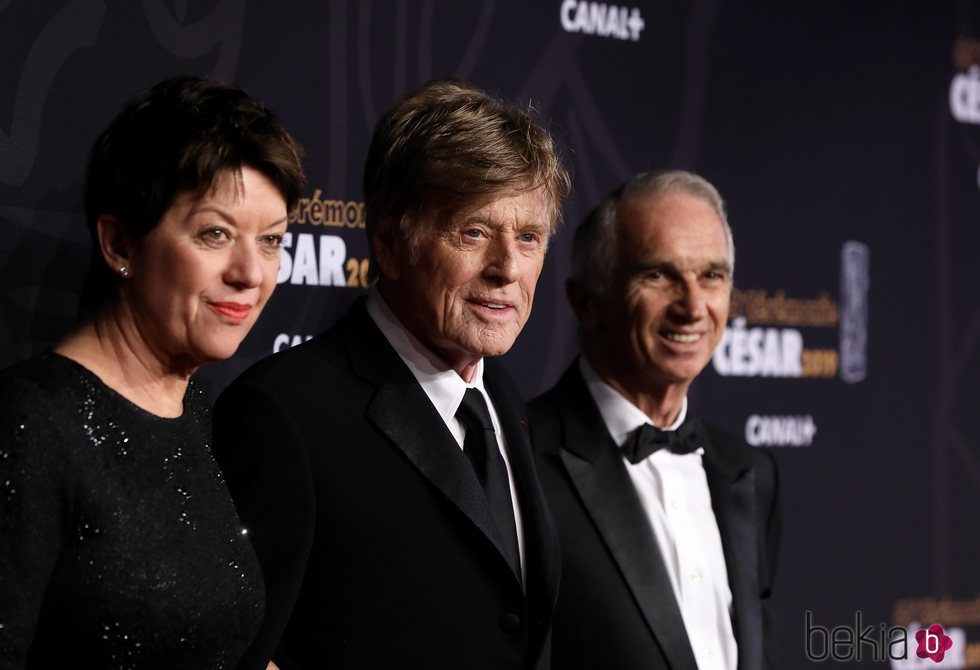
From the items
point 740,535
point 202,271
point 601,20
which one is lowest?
point 740,535

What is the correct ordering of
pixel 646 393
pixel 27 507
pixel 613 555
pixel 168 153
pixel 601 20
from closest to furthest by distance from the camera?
pixel 27 507
pixel 168 153
pixel 613 555
pixel 646 393
pixel 601 20

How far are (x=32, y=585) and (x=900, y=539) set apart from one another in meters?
2.96

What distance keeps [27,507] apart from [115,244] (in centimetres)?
40

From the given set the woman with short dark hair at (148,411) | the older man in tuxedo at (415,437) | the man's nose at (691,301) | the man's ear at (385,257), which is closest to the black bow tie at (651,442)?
the man's nose at (691,301)

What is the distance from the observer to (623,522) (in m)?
2.37

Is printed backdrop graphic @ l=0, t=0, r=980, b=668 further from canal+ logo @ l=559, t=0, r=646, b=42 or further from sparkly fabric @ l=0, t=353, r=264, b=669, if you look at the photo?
sparkly fabric @ l=0, t=353, r=264, b=669

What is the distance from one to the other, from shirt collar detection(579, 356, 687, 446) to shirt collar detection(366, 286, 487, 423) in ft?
1.72

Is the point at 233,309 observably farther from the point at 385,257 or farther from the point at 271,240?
the point at 385,257

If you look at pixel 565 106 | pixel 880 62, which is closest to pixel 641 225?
pixel 565 106

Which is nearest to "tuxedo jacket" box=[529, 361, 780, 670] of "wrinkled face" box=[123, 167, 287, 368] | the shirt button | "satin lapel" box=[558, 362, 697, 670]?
"satin lapel" box=[558, 362, 697, 670]

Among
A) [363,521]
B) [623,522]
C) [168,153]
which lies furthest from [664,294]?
[168,153]

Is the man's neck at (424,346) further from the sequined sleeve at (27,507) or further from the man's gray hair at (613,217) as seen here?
the sequined sleeve at (27,507)

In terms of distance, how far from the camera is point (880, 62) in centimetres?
374

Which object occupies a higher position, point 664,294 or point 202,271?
point 664,294
